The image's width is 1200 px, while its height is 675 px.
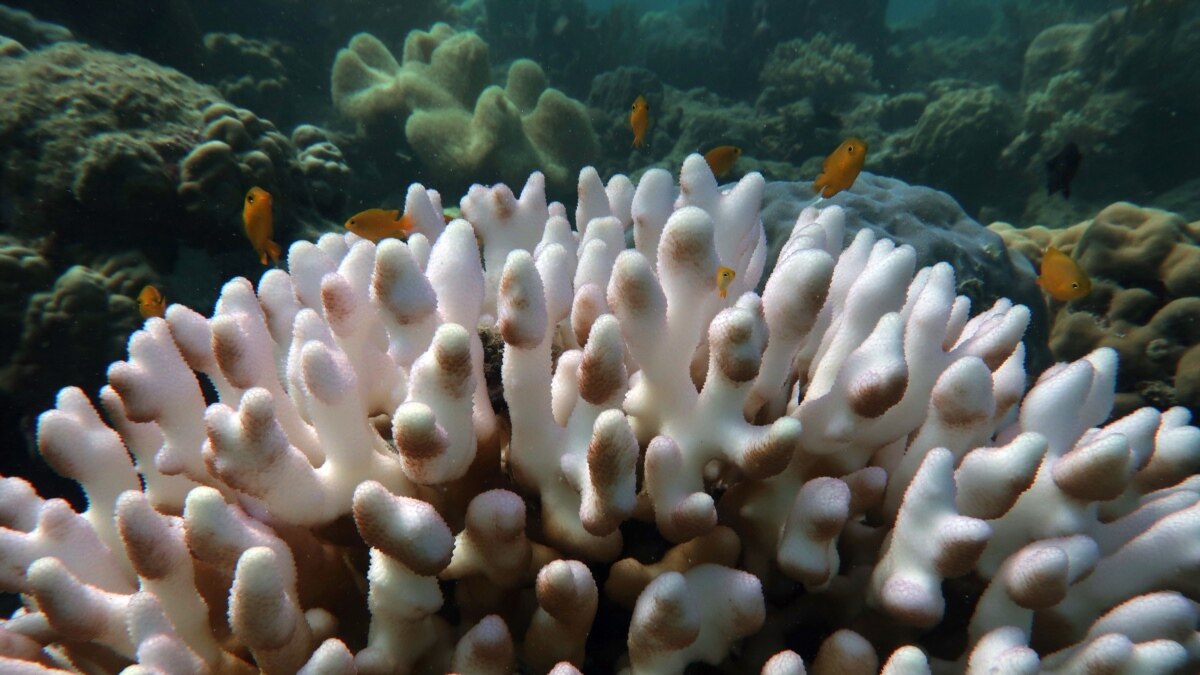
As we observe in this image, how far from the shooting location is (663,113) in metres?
13.7

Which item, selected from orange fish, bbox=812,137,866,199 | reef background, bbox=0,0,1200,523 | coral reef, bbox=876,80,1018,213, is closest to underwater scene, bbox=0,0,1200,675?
orange fish, bbox=812,137,866,199

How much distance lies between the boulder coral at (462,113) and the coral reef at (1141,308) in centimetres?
647

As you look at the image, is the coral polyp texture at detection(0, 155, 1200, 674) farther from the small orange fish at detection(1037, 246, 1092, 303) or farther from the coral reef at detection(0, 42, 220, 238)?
the coral reef at detection(0, 42, 220, 238)

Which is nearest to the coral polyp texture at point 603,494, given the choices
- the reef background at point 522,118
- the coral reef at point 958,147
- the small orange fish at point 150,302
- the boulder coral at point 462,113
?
the small orange fish at point 150,302

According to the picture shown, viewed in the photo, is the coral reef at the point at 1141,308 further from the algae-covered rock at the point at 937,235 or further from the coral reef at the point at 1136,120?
the coral reef at the point at 1136,120

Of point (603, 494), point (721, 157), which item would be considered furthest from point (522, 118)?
point (603, 494)

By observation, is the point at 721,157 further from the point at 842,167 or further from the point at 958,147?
the point at 958,147

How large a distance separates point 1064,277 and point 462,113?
303 inches

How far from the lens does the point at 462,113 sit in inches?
376

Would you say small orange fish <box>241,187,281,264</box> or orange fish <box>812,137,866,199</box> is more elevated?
orange fish <box>812,137,866,199</box>

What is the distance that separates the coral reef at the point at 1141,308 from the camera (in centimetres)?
491

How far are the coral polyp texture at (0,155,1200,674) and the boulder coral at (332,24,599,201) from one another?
771 centimetres

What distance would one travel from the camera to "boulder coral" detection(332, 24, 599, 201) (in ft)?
30.0

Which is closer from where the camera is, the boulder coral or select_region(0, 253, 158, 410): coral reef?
select_region(0, 253, 158, 410): coral reef
